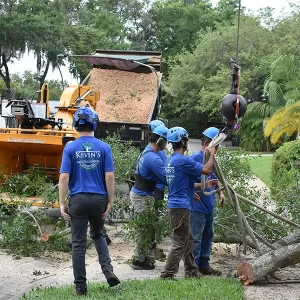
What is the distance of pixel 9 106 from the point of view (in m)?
12.4

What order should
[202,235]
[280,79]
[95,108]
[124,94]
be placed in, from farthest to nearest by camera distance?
[280,79]
[124,94]
[95,108]
[202,235]

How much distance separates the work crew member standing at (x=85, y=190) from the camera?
6.32 metres

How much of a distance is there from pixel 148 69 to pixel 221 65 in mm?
21430

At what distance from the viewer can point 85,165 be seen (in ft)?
21.0

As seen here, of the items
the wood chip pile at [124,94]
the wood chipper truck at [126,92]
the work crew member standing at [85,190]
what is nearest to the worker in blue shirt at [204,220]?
the work crew member standing at [85,190]

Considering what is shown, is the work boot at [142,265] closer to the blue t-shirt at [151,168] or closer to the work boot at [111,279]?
the blue t-shirt at [151,168]

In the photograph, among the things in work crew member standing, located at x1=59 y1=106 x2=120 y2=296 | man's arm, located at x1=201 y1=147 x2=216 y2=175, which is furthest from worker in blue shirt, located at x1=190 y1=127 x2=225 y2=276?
work crew member standing, located at x1=59 y1=106 x2=120 y2=296

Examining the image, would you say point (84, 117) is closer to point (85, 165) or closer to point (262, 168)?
point (85, 165)

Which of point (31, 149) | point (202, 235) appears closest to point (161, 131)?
point (202, 235)

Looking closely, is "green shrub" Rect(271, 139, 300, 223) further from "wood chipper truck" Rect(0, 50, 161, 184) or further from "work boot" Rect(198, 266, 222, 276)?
"wood chipper truck" Rect(0, 50, 161, 184)

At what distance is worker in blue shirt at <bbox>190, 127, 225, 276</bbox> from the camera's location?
7.62 meters

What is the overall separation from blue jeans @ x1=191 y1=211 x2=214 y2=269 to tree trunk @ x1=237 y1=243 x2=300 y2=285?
80 centimetres

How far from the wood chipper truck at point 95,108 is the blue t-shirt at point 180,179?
403cm

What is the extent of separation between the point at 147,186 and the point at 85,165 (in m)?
1.88
